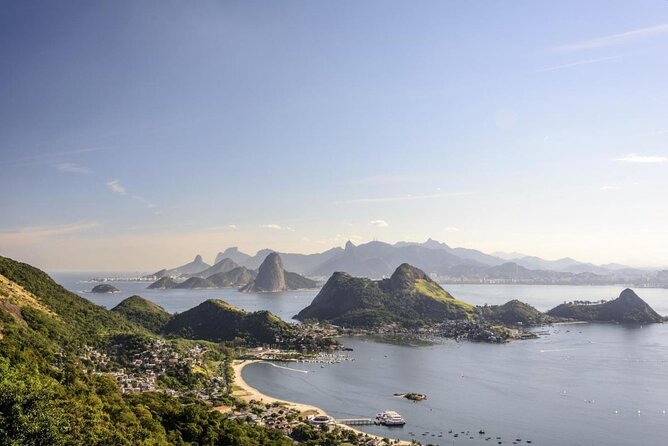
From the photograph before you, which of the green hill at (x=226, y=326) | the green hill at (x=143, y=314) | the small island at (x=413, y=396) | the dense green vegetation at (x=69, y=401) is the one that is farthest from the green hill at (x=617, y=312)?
the dense green vegetation at (x=69, y=401)

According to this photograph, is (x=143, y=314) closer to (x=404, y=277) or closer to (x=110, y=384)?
(x=110, y=384)

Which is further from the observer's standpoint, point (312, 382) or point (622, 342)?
point (622, 342)

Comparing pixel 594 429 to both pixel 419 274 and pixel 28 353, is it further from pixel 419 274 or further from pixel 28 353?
pixel 419 274

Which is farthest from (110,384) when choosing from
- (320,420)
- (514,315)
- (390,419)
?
(514,315)

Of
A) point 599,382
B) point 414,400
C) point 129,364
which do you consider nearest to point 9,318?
point 129,364

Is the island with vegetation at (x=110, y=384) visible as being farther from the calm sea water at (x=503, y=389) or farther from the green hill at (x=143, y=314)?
the calm sea water at (x=503, y=389)

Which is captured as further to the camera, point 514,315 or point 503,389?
point 514,315
